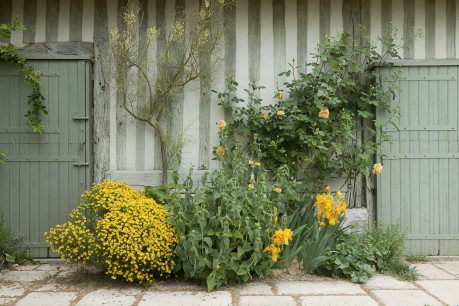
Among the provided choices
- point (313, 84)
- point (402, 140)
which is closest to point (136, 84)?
point (313, 84)

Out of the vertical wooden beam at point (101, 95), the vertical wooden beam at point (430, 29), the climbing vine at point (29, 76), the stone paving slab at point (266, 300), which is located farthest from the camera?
the vertical wooden beam at point (430, 29)

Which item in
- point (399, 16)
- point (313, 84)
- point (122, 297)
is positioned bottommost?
point (122, 297)

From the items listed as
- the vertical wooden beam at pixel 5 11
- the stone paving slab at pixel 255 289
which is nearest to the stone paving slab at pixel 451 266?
the stone paving slab at pixel 255 289

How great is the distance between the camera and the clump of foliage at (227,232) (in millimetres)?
4480

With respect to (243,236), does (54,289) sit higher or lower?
lower

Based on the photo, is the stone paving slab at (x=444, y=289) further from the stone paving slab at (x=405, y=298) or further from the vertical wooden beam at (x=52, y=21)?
the vertical wooden beam at (x=52, y=21)

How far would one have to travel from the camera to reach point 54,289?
456 centimetres

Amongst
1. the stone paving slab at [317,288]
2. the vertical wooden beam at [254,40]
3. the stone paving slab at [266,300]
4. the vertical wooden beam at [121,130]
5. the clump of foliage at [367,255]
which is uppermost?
the vertical wooden beam at [254,40]

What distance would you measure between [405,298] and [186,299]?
1601 mm

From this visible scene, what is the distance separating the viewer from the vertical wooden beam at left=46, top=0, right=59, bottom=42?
577cm

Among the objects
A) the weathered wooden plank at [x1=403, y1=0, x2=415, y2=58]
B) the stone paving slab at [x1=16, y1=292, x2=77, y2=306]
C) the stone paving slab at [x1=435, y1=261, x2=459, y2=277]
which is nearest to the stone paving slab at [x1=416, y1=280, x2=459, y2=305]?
the stone paving slab at [x1=435, y1=261, x2=459, y2=277]

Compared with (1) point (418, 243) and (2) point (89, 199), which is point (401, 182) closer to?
(1) point (418, 243)

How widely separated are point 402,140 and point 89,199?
9.99 ft

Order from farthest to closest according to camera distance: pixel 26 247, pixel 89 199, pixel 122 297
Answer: pixel 26 247
pixel 89 199
pixel 122 297
